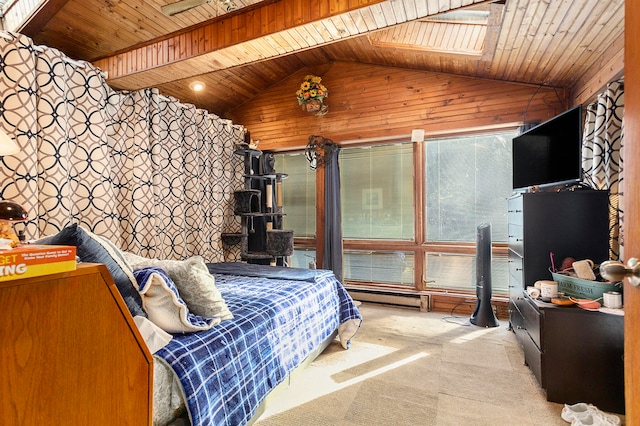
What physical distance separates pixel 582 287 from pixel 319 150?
320 centimetres

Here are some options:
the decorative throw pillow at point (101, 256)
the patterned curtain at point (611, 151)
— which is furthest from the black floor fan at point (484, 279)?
the decorative throw pillow at point (101, 256)

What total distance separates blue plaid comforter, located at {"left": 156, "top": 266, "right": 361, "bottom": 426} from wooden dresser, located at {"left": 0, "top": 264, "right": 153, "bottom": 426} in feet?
1.35

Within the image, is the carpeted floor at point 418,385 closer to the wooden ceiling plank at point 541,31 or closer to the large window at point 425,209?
the large window at point 425,209

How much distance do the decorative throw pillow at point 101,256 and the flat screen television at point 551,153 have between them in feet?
9.65

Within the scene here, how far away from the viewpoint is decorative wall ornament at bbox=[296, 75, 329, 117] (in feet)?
14.0

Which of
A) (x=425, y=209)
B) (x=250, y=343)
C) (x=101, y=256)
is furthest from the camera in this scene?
(x=425, y=209)

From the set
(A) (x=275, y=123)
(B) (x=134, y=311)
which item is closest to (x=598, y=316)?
(B) (x=134, y=311)

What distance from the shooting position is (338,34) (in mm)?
2371

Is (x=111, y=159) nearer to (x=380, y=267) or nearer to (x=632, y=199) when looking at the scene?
(x=380, y=267)

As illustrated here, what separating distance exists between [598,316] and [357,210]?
2.90 m

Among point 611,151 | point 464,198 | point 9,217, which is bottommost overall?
point 9,217

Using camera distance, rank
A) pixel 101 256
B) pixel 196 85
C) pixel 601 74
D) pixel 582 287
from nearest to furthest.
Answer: pixel 101 256 < pixel 582 287 < pixel 601 74 < pixel 196 85

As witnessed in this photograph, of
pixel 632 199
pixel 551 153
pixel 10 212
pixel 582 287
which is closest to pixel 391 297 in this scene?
pixel 582 287

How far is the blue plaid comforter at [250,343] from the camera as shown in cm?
132
